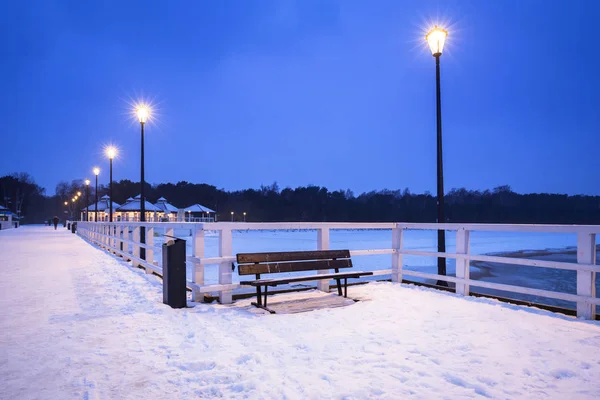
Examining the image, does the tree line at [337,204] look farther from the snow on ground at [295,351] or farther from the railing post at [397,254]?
the snow on ground at [295,351]

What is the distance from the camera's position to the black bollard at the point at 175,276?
19.9 feet

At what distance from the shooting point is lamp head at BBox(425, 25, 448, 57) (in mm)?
8703

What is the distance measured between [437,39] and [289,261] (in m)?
5.84

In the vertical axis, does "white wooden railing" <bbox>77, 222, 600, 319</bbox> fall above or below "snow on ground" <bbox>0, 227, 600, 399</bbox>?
above

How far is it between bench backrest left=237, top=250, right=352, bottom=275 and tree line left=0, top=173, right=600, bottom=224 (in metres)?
90.6

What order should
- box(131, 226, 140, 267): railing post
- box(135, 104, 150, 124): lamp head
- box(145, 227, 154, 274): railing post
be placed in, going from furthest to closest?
box(135, 104, 150, 124): lamp head, box(131, 226, 140, 267): railing post, box(145, 227, 154, 274): railing post

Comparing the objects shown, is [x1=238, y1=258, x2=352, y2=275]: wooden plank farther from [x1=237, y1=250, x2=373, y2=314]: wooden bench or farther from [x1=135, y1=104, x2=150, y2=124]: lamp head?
[x1=135, y1=104, x2=150, y2=124]: lamp head

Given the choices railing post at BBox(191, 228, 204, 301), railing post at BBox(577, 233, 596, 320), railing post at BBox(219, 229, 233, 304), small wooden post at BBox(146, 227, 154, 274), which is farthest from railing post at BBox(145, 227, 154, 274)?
railing post at BBox(577, 233, 596, 320)

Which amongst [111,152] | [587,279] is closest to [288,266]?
[587,279]

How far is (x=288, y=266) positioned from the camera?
644 centimetres

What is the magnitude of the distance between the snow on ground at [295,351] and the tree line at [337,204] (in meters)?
92.0

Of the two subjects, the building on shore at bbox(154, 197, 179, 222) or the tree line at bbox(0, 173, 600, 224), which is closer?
the building on shore at bbox(154, 197, 179, 222)

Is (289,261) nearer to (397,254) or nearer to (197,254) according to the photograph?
(197,254)

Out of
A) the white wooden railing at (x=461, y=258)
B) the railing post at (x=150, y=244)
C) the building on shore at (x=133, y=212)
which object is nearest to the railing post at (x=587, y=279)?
the white wooden railing at (x=461, y=258)
